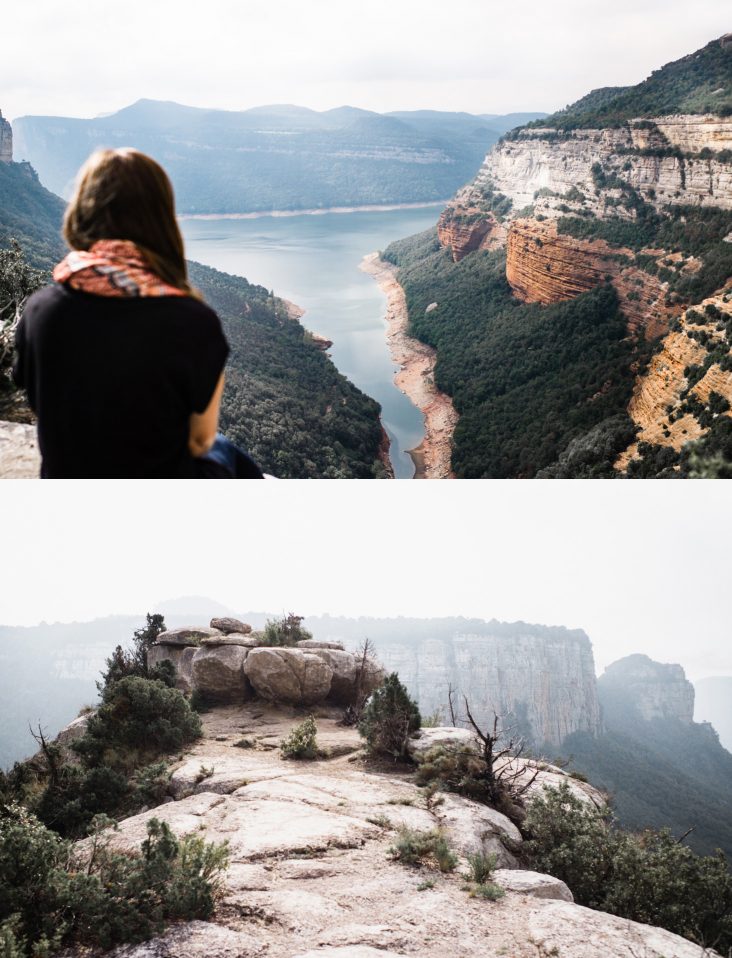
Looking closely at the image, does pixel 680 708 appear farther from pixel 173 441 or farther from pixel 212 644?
pixel 173 441

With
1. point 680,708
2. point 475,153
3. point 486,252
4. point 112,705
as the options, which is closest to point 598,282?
point 475,153

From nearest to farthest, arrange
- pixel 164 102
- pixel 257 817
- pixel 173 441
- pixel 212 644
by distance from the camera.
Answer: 1. pixel 173 441
2. pixel 257 817
3. pixel 212 644
4. pixel 164 102

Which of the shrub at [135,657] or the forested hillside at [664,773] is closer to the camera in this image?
the forested hillside at [664,773]

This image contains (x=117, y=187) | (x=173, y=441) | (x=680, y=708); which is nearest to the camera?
(x=117, y=187)

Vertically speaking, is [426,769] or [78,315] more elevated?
[78,315]

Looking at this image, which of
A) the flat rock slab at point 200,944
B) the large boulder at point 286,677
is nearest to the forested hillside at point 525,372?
the large boulder at point 286,677

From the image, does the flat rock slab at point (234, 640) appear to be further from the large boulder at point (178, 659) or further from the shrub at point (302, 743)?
the shrub at point (302, 743)
